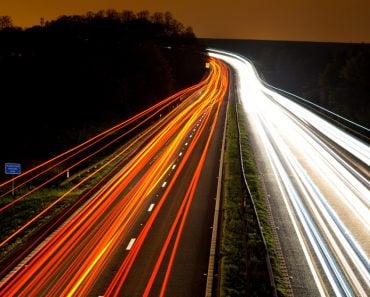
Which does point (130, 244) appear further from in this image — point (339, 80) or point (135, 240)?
point (339, 80)

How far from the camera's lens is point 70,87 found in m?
74.7

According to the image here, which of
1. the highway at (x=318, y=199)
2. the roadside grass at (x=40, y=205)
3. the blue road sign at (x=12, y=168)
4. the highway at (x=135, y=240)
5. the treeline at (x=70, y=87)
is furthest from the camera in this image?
the treeline at (x=70, y=87)

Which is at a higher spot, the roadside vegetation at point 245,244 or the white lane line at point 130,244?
the roadside vegetation at point 245,244

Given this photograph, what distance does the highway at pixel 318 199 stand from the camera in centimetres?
1680

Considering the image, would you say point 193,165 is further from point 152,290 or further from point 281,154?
point 152,290

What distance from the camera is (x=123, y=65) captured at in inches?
3425

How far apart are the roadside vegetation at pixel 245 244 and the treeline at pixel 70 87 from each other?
98.3 ft

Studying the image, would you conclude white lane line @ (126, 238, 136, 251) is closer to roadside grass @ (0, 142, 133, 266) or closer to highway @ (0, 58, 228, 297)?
highway @ (0, 58, 228, 297)

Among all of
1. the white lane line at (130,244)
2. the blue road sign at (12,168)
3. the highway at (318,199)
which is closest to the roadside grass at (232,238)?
the highway at (318,199)

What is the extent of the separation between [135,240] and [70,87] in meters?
58.2

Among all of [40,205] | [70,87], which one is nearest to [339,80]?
[70,87]

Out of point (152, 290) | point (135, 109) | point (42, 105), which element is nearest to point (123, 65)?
point (135, 109)

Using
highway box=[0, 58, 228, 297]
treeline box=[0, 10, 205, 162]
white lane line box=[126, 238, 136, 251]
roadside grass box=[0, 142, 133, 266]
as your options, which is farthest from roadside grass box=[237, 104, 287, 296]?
treeline box=[0, 10, 205, 162]

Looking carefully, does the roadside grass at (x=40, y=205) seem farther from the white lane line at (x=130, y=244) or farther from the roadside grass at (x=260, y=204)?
the roadside grass at (x=260, y=204)
